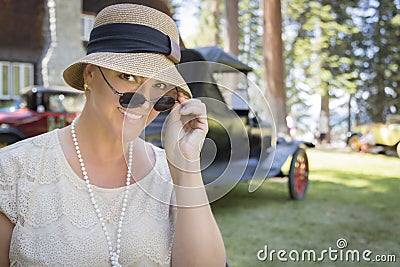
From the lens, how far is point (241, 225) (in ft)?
13.4

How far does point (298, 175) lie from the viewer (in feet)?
17.6

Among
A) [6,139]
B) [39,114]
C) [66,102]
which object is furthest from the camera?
[66,102]

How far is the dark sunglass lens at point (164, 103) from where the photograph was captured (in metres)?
1.05

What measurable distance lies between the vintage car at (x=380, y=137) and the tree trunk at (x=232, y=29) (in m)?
4.25

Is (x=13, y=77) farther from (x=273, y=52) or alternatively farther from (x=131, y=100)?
(x=131, y=100)

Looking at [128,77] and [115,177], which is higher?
[128,77]

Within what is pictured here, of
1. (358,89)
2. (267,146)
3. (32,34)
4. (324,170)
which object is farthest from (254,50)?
(267,146)

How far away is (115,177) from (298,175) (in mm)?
4447

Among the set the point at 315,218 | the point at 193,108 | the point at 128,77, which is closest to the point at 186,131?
the point at 193,108

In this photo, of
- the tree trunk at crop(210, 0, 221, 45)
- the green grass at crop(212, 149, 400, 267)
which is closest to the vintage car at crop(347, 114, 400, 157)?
the green grass at crop(212, 149, 400, 267)

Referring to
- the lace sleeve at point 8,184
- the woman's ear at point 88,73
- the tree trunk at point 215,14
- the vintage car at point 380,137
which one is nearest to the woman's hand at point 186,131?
the woman's ear at point 88,73

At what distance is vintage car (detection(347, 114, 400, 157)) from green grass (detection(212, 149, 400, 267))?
4.53 meters

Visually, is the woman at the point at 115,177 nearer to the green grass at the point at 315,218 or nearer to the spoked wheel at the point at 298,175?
the green grass at the point at 315,218

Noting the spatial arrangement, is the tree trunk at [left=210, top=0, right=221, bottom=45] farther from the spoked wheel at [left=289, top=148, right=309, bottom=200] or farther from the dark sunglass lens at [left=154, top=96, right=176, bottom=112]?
the dark sunglass lens at [left=154, top=96, right=176, bottom=112]
